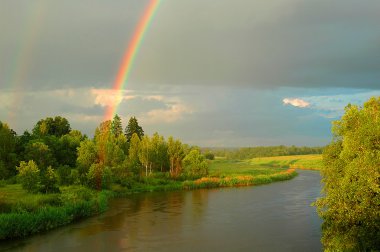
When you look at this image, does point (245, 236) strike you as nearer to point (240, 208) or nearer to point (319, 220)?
point (319, 220)

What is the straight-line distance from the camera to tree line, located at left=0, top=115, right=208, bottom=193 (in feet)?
214

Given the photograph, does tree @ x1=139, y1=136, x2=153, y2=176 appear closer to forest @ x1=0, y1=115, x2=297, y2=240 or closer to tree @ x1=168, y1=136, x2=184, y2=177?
forest @ x1=0, y1=115, x2=297, y2=240

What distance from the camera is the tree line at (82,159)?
6519 centimetres

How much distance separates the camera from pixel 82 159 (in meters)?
73.6

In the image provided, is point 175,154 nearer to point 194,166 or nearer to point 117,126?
point 194,166

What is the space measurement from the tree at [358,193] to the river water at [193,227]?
1116 centimetres

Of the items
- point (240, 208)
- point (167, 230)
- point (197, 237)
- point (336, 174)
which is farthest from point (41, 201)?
point (336, 174)

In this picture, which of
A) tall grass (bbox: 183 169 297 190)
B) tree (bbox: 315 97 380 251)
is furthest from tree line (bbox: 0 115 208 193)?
tree (bbox: 315 97 380 251)

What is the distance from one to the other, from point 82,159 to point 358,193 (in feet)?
191

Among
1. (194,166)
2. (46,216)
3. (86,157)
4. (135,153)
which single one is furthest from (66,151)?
(46,216)

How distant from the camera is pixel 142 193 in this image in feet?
258

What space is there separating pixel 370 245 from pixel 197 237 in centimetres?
2133

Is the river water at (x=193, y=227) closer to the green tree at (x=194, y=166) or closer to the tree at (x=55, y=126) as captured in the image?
the green tree at (x=194, y=166)

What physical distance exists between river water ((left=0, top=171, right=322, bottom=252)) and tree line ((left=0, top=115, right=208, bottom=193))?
30.3ft
